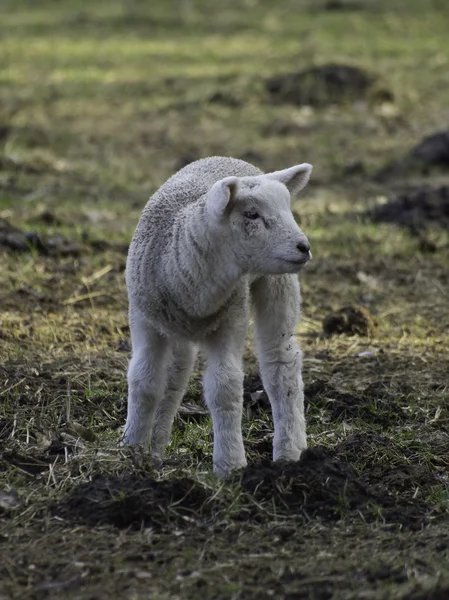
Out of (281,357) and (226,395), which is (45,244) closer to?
(281,357)

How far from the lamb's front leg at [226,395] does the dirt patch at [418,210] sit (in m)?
5.18

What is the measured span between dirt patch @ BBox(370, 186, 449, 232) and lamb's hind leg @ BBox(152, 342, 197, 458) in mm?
4750

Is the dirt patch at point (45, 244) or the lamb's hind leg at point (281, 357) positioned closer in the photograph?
the lamb's hind leg at point (281, 357)

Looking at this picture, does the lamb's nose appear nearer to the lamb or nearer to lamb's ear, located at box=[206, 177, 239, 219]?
the lamb

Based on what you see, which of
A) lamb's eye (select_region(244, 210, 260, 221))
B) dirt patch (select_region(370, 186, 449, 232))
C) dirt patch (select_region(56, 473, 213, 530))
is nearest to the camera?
dirt patch (select_region(56, 473, 213, 530))

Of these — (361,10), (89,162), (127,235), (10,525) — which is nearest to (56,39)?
(361,10)

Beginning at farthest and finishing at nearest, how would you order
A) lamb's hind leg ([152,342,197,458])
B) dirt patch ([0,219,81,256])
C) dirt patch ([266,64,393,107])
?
dirt patch ([266,64,393,107]), dirt patch ([0,219,81,256]), lamb's hind leg ([152,342,197,458])

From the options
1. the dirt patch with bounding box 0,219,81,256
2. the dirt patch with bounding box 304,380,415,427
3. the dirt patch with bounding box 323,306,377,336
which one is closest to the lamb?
the dirt patch with bounding box 304,380,415,427

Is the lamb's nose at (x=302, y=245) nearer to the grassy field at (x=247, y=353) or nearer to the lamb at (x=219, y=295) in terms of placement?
the lamb at (x=219, y=295)

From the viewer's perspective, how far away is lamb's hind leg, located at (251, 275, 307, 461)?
226 inches

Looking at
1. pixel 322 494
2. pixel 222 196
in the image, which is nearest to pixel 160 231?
pixel 222 196

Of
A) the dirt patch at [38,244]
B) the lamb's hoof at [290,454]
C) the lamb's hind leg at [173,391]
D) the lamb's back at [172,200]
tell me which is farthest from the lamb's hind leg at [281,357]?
the dirt patch at [38,244]

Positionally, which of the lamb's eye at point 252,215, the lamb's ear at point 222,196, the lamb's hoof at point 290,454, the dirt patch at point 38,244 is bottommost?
the lamb's hoof at point 290,454

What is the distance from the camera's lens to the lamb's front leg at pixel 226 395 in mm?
5395
